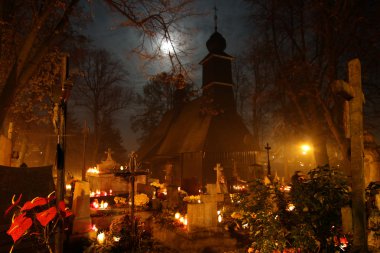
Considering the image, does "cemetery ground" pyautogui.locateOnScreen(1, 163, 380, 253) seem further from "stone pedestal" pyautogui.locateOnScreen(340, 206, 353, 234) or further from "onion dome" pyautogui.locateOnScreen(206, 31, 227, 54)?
"onion dome" pyautogui.locateOnScreen(206, 31, 227, 54)

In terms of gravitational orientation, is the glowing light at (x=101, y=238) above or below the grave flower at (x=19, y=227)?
below

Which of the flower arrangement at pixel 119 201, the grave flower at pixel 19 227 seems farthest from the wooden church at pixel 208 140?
the grave flower at pixel 19 227

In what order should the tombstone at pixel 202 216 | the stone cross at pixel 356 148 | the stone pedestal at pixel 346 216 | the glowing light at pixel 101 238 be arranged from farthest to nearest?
the tombstone at pixel 202 216 → the glowing light at pixel 101 238 → the stone pedestal at pixel 346 216 → the stone cross at pixel 356 148

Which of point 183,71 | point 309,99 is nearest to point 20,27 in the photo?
point 183,71

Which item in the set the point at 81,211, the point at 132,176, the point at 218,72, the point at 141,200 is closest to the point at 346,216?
the point at 132,176

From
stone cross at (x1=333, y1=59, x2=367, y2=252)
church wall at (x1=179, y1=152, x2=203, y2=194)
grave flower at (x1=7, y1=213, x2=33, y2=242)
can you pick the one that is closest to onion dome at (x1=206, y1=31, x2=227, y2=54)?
church wall at (x1=179, y1=152, x2=203, y2=194)

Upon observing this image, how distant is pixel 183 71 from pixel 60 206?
5498 millimetres

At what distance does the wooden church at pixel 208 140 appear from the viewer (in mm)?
22125

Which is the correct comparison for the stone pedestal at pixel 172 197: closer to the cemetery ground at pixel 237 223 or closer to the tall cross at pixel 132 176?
the cemetery ground at pixel 237 223

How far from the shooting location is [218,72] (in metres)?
26.6

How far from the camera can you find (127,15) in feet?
25.6

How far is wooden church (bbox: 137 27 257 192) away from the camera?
72.6 ft

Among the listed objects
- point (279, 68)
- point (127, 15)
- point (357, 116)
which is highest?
point (279, 68)

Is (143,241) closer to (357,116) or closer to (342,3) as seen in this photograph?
(357,116)
